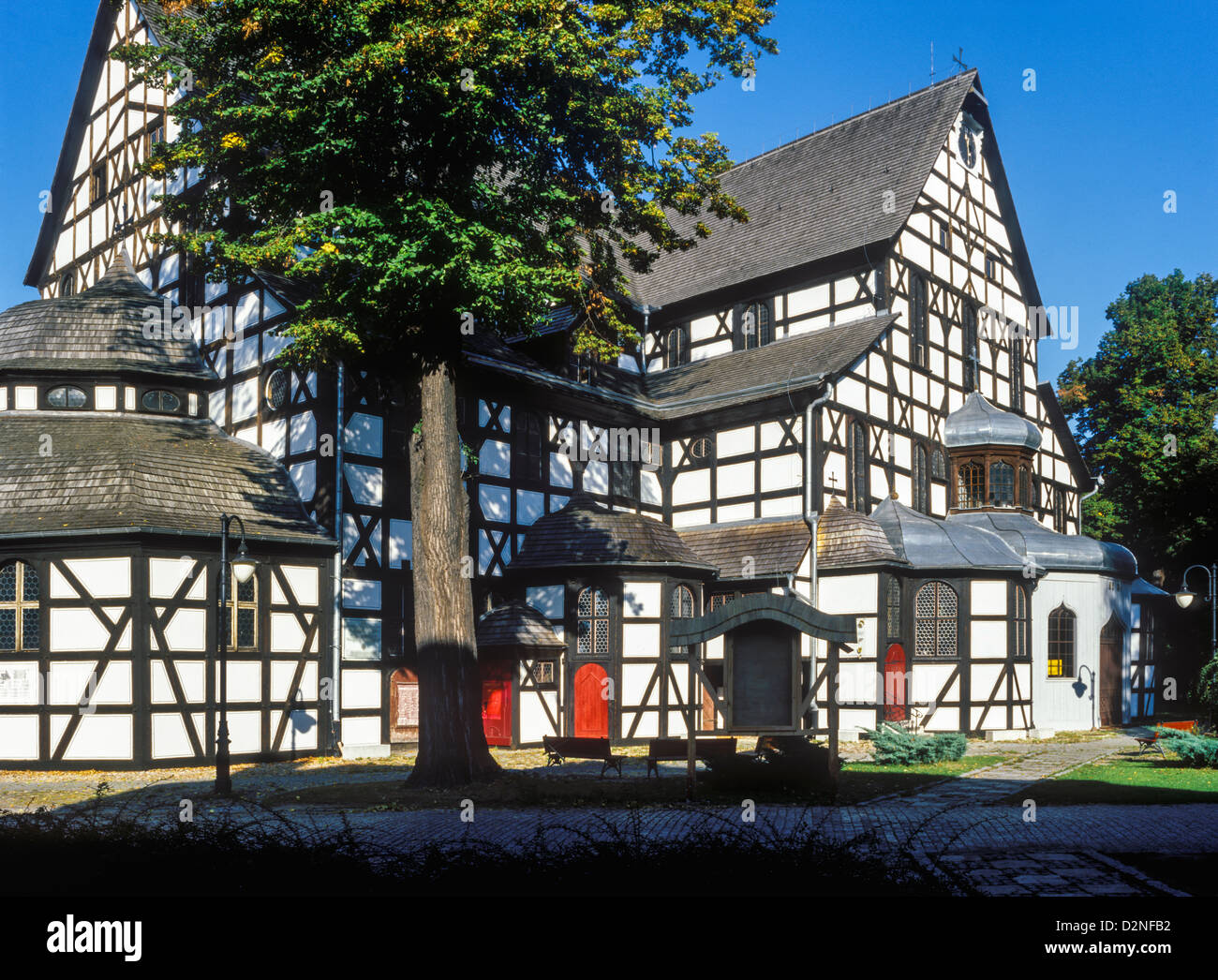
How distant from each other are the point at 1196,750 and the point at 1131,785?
3.12 meters

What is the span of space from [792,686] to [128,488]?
12.8m

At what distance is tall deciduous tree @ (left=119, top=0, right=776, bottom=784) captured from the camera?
17031 mm

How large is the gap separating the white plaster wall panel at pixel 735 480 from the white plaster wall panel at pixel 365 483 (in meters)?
8.86

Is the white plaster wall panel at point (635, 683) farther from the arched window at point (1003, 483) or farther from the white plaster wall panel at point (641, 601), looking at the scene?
the arched window at point (1003, 483)

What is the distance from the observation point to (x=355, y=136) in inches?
686

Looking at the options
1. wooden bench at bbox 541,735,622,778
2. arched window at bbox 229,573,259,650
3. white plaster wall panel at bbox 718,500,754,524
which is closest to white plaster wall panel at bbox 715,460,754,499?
white plaster wall panel at bbox 718,500,754,524

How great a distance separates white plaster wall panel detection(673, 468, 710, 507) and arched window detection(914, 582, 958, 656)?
5793 millimetres

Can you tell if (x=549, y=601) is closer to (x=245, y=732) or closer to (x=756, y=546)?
(x=756, y=546)

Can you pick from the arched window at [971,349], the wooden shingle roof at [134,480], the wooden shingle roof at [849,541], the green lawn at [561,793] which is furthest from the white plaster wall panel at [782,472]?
the wooden shingle roof at [134,480]

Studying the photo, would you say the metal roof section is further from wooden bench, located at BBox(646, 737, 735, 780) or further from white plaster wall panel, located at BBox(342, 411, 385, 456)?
wooden bench, located at BBox(646, 737, 735, 780)

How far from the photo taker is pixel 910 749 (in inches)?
796

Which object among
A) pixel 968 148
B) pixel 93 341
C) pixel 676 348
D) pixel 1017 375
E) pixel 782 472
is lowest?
pixel 782 472

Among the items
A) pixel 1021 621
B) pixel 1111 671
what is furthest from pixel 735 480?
pixel 1111 671
